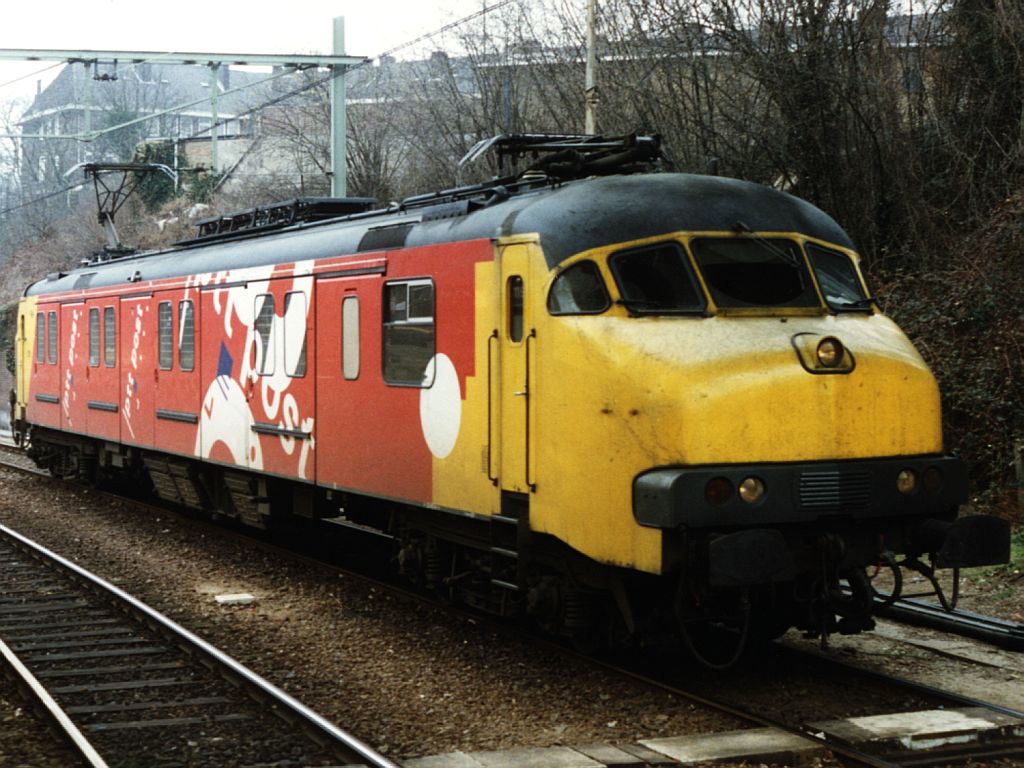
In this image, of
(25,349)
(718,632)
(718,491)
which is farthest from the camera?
(25,349)

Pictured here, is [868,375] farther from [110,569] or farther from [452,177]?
[452,177]

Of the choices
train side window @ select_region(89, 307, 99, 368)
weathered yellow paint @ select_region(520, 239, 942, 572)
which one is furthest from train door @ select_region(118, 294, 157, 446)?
weathered yellow paint @ select_region(520, 239, 942, 572)

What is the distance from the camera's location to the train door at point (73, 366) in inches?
742

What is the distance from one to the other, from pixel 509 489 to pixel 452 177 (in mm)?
22086

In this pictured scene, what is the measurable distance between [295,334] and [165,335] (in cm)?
402

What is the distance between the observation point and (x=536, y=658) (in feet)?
30.0

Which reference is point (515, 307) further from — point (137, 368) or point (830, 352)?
point (137, 368)

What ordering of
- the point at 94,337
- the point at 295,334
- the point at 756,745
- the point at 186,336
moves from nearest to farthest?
the point at 756,745
the point at 295,334
the point at 186,336
the point at 94,337

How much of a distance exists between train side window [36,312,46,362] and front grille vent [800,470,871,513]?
51.8ft

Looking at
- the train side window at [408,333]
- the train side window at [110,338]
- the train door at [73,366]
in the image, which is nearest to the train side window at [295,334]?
the train side window at [408,333]

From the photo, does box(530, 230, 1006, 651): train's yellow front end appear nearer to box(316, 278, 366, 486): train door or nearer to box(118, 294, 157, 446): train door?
box(316, 278, 366, 486): train door

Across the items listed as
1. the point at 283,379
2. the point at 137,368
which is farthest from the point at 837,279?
the point at 137,368

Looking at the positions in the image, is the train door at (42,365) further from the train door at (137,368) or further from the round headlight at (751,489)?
the round headlight at (751,489)

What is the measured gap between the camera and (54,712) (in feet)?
25.5
